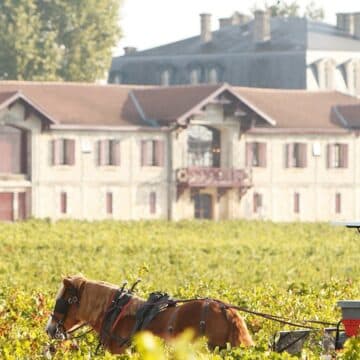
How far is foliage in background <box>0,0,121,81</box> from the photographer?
114 metres

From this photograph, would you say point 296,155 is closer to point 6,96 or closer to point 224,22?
point 6,96

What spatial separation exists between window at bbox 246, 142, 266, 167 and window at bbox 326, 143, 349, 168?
13.4ft

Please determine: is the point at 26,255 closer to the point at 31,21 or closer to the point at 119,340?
the point at 119,340

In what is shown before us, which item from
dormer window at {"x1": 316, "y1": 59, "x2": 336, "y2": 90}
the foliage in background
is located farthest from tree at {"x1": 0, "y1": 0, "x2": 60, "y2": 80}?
dormer window at {"x1": 316, "y1": 59, "x2": 336, "y2": 90}

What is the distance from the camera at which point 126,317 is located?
63.2 feet

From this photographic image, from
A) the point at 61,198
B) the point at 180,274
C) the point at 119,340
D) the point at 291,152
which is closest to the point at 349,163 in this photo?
the point at 291,152

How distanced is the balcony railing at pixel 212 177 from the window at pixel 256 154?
1505mm

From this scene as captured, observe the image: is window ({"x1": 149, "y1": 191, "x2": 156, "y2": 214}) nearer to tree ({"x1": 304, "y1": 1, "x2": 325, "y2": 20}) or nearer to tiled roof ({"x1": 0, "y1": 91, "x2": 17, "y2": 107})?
tiled roof ({"x1": 0, "y1": 91, "x2": 17, "y2": 107})

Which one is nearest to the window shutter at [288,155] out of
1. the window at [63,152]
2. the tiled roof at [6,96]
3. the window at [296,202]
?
the window at [296,202]

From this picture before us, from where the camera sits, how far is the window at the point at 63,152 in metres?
81.4

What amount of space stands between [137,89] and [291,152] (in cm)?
804

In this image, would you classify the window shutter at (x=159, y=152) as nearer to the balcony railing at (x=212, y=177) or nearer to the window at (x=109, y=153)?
the balcony railing at (x=212, y=177)

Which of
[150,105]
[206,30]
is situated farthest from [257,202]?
[206,30]

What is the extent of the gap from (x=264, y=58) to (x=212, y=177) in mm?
36729
